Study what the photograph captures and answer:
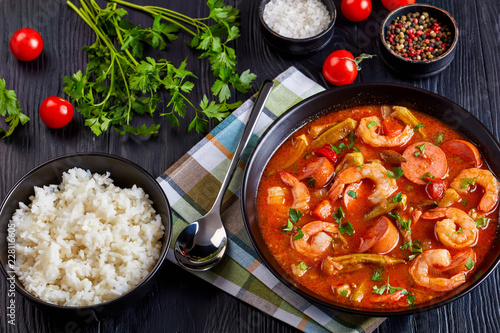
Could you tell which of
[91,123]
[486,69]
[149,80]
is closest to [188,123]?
[149,80]

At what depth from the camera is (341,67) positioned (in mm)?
4531

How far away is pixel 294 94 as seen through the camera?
4523mm

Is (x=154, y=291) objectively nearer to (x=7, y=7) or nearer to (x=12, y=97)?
(x=12, y=97)

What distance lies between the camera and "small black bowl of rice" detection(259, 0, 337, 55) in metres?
4.65

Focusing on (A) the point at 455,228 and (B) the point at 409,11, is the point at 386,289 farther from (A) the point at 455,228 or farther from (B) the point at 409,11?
(B) the point at 409,11

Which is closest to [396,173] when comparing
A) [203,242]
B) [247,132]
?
[247,132]

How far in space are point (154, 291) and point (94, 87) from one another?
173cm

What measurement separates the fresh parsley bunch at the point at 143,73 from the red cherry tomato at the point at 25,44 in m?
0.39

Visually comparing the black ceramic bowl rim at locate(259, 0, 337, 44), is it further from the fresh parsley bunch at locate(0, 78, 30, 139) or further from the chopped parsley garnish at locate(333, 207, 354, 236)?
the fresh parsley bunch at locate(0, 78, 30, 139)

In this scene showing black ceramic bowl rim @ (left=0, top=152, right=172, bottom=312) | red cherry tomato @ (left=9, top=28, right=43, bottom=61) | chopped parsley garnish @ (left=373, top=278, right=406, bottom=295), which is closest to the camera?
black ceramic bowl rim @ (left=0, top=152, right=172, bottom=312)

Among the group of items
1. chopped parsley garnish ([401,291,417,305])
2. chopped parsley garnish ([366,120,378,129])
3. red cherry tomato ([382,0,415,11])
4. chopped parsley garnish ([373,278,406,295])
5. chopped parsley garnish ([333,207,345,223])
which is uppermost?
red cherry tomato ([382,0,415,11])

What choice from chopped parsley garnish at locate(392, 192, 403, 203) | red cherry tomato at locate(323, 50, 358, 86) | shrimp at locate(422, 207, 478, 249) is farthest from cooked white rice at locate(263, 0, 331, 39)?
shrimp at locate(422, 207, 478, 249)

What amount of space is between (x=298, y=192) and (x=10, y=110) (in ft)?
7.57

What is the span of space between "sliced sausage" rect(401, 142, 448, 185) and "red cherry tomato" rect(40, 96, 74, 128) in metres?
2.54
